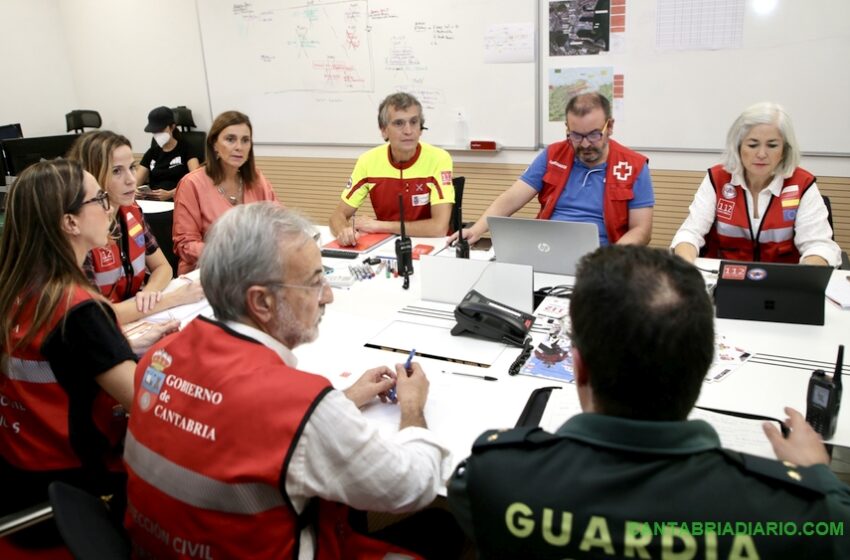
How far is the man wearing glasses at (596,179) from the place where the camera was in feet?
9.57

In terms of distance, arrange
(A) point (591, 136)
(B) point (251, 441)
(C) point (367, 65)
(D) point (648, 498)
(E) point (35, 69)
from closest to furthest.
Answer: (D) point (648, 498), (B) point (251, 441), (A) point (591, 136), (C) point (367, 65), (E) point (35, 69)

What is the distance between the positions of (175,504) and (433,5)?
13.0 feet

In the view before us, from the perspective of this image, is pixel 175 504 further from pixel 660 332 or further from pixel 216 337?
pixel 660 332

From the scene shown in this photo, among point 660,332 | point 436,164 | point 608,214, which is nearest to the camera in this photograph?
Result: point 660,332

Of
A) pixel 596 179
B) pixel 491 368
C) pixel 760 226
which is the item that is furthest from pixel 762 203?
pixel 491 368

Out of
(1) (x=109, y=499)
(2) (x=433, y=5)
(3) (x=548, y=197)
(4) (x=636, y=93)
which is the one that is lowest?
(1) (x=109, y=499)

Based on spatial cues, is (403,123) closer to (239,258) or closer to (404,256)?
(404,256)

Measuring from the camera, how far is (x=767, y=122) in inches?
104

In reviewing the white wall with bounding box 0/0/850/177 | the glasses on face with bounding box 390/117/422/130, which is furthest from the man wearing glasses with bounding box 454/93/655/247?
the white wall with bounding box 0/0/850/177

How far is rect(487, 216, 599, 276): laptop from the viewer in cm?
234

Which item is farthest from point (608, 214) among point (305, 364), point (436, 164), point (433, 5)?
point (433, 5)

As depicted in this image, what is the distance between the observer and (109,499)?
1587mm

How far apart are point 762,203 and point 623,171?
0.60 metres

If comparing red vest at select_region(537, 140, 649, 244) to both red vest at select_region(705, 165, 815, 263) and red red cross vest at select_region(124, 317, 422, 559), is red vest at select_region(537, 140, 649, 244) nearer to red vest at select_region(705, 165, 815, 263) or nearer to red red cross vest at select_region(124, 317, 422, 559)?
red vest at select_region(705, 165, 815, 263)
